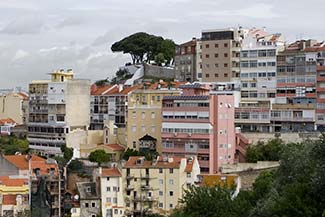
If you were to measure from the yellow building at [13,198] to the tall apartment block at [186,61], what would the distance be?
69.7 ft

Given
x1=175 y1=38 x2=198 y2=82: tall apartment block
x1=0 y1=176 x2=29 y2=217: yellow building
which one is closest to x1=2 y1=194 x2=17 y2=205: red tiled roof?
x1=0 y1=176 x2=29 y2=217: yellow building

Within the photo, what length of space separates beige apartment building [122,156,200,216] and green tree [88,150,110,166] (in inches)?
186

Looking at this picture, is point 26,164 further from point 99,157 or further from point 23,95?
point 23,95

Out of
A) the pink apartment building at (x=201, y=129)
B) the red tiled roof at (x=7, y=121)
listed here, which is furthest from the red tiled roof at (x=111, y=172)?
A: the red tiled roof at (x=7, y=121)

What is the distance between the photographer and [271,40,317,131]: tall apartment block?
137 feet

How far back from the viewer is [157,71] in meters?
59.6

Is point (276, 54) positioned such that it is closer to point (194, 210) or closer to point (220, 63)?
point (220, 63)

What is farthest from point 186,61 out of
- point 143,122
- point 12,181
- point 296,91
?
point 12,181

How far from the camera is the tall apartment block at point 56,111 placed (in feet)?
153

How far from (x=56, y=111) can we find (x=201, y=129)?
1230 centimetres

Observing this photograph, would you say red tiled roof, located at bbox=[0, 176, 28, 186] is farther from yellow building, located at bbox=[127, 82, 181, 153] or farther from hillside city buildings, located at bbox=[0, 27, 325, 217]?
yellow building, located at bbox=[127, 82, 181, 153]

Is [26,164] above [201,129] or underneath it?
underneath

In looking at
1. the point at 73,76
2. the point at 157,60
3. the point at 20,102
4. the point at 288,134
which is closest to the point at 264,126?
the point at 288,134

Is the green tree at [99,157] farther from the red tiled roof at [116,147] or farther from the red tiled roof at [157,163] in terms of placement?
the red tiled roof at [157,163]
